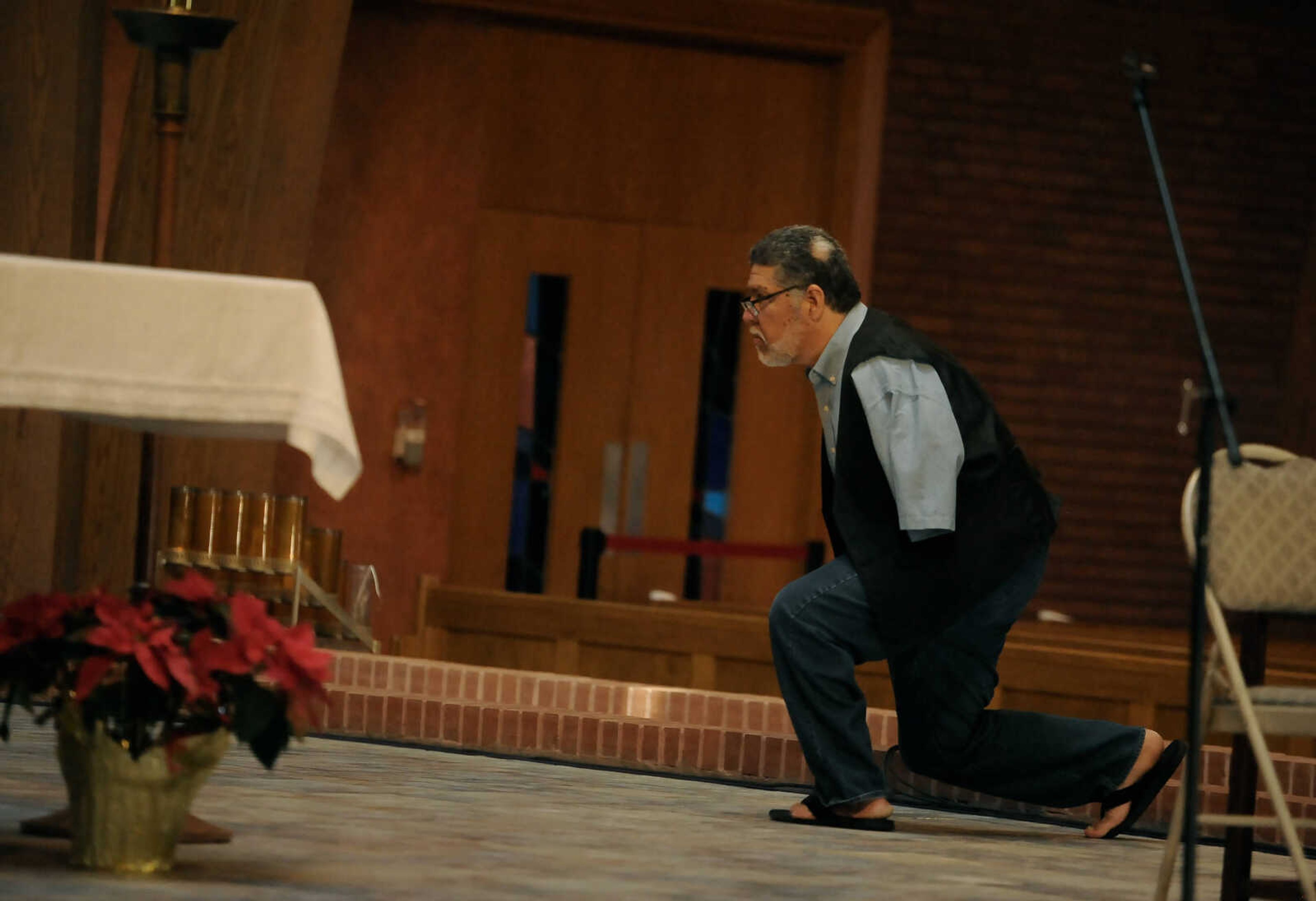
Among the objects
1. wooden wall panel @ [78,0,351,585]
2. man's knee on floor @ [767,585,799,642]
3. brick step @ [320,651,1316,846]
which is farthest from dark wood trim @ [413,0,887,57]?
man's knee on floor @ [767,585,799,642]

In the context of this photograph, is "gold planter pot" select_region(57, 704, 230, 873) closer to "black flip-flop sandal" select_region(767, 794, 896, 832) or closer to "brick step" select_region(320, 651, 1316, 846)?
"black flip-flop sandal" select_region(767, 794, 896, 832)

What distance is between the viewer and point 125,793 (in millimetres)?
3137

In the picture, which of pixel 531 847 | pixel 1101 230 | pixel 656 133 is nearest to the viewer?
pixel 531 847

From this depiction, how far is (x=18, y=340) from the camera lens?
3256 mm

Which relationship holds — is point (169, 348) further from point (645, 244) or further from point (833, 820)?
point (645, 244)

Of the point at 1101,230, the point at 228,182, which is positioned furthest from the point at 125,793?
the point at 1101,230

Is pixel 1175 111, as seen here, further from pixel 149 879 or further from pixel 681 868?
pixel 149 879

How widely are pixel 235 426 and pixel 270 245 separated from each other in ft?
15.5

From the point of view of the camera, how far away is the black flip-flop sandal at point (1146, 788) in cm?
458

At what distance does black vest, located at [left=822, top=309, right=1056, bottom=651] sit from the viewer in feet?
14.2

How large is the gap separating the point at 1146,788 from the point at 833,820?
2.44 feet

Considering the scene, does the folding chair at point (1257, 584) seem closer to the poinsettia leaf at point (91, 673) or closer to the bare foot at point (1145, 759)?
the bare foot at point (1145, 759)

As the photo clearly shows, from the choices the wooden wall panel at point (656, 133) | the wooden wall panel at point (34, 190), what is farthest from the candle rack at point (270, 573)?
the wooden wall panel at point (656, 133)

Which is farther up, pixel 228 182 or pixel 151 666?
pixel 228 182
